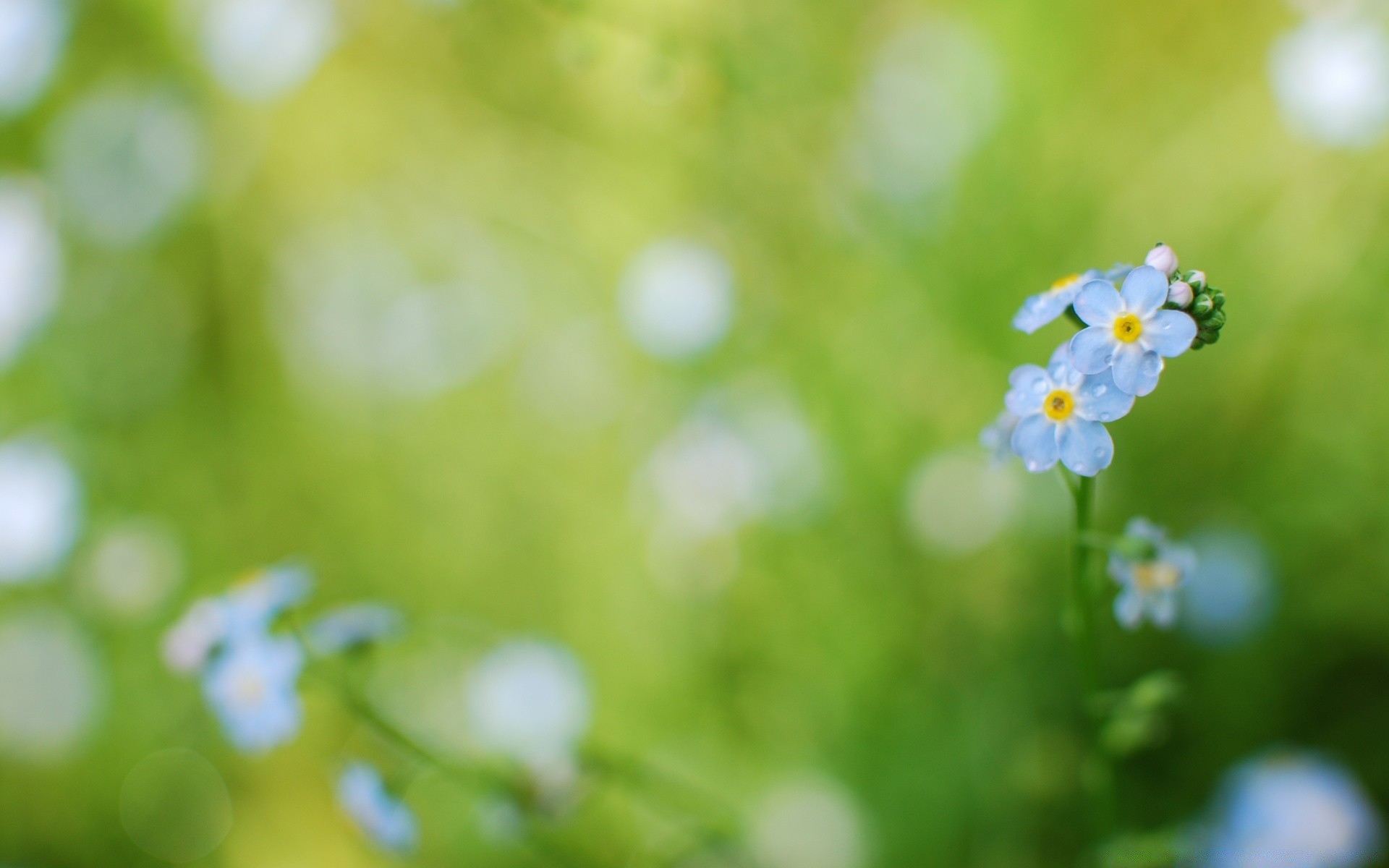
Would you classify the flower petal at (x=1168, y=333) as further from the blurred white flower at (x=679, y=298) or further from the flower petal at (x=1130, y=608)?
the blurred white flower at (x=679, y=298)

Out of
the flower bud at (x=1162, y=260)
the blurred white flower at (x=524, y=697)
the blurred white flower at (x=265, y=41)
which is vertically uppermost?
the blurred white flower at (x=265, y=41)

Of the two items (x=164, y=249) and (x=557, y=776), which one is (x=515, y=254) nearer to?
(x=164, y=249)

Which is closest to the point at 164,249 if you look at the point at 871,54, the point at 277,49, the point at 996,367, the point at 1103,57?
the point at 277,49

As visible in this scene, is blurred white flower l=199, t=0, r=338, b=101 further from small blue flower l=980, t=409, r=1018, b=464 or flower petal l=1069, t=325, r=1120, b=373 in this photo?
flower petal l=1069, t=325, r=1120, b=373

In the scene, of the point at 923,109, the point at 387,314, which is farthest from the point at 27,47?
the point at 923,109

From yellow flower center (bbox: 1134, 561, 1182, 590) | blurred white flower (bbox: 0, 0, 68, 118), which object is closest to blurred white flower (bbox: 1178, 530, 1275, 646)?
yellow flower center (bbox: 1134, 561, 1182, 590)

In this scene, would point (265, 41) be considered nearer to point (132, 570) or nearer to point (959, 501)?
point (132, 570)

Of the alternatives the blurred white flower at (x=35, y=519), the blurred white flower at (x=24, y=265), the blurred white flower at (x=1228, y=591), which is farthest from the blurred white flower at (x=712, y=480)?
the blurred white flower at (x=24, y=265)
